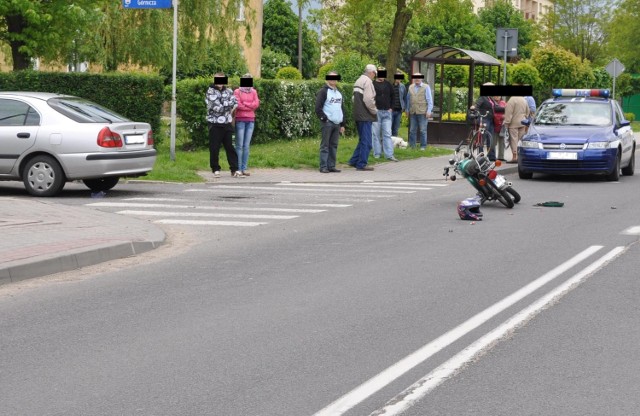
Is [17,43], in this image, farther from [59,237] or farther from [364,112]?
[59,237]

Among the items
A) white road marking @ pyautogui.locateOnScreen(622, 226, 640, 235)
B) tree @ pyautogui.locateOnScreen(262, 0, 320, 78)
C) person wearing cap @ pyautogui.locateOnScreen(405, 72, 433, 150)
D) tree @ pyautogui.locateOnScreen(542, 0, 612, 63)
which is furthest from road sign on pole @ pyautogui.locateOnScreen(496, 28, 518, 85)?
tree @ pyautogui.locateOnScreen(542, 0, 612, 63)

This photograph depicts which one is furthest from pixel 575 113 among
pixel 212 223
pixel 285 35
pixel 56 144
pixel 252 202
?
pixel 285 35

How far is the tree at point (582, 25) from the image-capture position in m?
77.8

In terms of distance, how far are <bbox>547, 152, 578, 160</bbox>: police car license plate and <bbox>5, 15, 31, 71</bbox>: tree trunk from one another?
1235 centimetres

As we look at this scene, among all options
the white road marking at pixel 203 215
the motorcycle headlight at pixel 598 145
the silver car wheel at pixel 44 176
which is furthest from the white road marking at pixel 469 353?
the motorcycle headlight at pixel 598 145

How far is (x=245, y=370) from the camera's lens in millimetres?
6504

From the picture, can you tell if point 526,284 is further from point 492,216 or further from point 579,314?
point 492,216

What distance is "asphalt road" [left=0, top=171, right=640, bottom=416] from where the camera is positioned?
595 cm

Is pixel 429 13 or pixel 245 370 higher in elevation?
pixel 429 13

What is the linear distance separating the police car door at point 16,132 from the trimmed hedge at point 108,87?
20.5 ft

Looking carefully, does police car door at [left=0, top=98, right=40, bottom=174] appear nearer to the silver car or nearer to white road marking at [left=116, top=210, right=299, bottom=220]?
the silver car

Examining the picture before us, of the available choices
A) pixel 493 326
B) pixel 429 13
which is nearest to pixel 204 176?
pixel 429 13

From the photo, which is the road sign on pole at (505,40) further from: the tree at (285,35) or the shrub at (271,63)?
the tree at (285,35)

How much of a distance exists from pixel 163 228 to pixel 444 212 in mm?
4138
